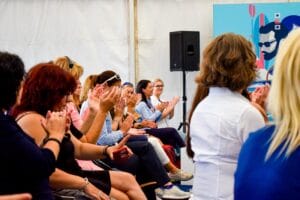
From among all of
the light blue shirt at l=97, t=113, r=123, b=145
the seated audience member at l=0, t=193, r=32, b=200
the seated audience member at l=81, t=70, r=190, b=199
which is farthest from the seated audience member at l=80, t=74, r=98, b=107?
the seated audience member at l=0, t=193, r=32, b=200

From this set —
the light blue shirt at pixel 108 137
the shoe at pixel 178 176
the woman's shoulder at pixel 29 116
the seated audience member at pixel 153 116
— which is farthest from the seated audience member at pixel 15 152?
the seated audience member at pixel 153 116

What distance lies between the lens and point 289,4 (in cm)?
854

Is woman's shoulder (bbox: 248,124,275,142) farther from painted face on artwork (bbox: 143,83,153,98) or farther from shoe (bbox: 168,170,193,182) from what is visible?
painted face on artwork (bbox: 143,83,153,98)

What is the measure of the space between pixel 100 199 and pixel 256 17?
6081mm

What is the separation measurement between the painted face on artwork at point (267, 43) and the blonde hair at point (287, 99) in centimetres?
744

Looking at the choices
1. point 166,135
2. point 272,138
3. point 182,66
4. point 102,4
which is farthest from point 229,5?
point 272,138

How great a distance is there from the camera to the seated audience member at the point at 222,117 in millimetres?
2123

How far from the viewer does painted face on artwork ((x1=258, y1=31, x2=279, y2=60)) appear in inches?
336

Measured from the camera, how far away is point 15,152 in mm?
1989

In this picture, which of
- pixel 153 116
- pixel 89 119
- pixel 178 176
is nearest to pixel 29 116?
pixel 89 119

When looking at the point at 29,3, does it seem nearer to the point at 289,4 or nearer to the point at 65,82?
the point at 289,4

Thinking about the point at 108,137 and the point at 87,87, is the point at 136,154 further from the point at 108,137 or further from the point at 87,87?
the point at 87,87

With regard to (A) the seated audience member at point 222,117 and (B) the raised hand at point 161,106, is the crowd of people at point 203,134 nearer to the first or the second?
(A) the seated audience member at point 222,117

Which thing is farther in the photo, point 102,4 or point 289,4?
point 102,4
